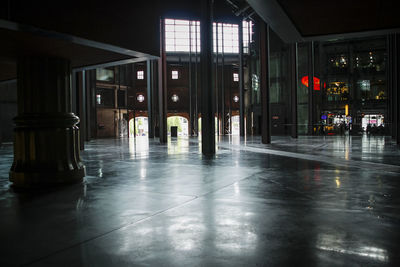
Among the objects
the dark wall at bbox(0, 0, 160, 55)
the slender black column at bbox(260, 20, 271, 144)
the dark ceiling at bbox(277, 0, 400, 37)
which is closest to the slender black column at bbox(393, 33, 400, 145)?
the slender black column at bbox(260, 20, 271, 144)

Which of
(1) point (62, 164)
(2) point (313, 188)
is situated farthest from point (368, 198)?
(1) point (62, 164)

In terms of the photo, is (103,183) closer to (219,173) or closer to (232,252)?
(219,173)

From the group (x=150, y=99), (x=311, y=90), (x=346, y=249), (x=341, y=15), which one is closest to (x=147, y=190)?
(x=346, y=249)

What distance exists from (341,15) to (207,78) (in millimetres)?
5872

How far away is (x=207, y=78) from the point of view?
40.7ft

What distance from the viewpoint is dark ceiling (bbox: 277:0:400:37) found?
6523 millimetres

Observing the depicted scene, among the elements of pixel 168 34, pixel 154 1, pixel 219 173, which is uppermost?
pixel 168 34

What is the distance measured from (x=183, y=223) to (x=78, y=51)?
3674 mm

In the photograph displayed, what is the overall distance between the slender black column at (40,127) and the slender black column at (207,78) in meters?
6.99

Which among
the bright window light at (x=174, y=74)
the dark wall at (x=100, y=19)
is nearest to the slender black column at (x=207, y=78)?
the dark wall at (x=100, y=19)

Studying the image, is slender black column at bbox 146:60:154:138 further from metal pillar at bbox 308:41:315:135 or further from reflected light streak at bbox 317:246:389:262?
reflected light streak at bbox 317:246:389:262

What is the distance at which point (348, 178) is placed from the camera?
624 cm

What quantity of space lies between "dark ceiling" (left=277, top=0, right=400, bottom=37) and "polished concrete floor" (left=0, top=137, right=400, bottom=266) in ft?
11.3

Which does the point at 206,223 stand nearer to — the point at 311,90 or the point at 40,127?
the point at 40,127
